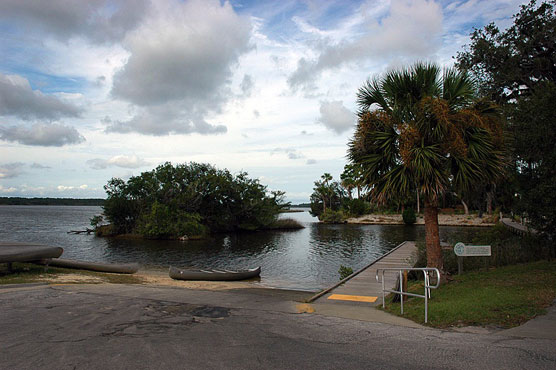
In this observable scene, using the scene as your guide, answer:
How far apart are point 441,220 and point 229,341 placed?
61188 millimetres

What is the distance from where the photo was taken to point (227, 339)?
6.16m

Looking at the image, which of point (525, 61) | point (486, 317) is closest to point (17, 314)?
point (486, 317)

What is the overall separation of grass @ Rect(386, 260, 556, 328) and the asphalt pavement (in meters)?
0.78

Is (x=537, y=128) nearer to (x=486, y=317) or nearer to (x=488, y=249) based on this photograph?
(x=488, y=249)

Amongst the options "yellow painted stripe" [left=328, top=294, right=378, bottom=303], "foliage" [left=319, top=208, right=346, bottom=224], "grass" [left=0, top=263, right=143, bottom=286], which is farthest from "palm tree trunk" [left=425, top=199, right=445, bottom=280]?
"foliage" [left=319, top=208, right=346, bottom=224]

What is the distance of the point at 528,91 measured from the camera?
20141 mm

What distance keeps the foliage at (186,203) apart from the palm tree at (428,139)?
33964mm

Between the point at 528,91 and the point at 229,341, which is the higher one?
the point at 528,91

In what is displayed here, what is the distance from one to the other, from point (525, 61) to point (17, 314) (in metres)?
24.1

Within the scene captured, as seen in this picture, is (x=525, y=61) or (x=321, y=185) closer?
(x=525, y=61)

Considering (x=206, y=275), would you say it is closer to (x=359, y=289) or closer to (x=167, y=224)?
(x=359, y=289)

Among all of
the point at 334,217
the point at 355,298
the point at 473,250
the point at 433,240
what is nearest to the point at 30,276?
the point at 355,298

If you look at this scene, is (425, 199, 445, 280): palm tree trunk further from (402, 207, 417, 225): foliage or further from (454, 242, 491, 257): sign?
(402, 207, 417, 225): foliage

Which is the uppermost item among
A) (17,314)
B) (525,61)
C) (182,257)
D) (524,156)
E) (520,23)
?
(520,23)
